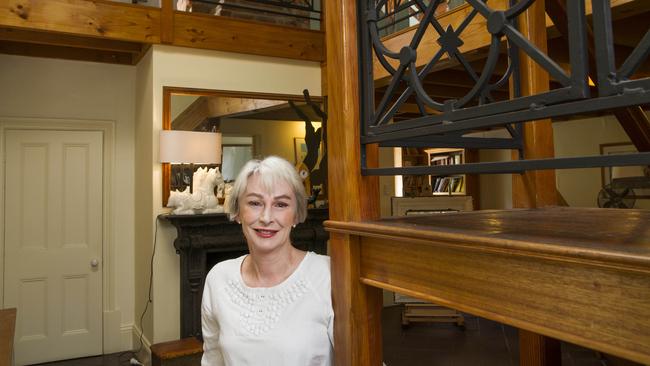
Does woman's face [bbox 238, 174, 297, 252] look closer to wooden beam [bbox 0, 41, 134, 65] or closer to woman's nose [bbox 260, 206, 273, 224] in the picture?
woman's nose [bbox 260, 206, 273, 224]

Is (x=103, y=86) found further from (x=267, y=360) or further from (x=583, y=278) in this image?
(x=583, y=278)

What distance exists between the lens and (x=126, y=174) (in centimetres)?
491

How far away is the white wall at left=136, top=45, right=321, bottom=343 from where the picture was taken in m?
4.22

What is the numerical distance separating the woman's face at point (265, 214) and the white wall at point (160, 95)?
2.96 m

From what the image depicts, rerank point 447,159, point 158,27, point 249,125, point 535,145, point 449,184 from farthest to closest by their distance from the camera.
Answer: point 449,184, point 447,159, point 249,125, point 158,27, point 535,145

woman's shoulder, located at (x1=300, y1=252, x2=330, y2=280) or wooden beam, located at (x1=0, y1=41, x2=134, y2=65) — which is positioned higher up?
wooden beam, located at (x1=0, y1=41, x2=134, y2=65)

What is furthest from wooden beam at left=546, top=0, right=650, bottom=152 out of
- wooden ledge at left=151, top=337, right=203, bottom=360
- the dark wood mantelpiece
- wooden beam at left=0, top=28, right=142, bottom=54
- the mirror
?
wooden beam at left=0, top=28, right=142, bottom=54

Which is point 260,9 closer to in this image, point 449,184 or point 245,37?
point 245,37

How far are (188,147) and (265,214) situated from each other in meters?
2.74

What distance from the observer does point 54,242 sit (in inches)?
183

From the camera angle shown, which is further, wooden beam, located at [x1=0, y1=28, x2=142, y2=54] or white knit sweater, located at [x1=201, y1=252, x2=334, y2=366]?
wooden beam, located at [x1=0, y1=28, x2=142, y2=54]

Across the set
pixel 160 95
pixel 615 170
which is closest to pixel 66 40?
pixel 160 95

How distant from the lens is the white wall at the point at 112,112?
4.59 meters

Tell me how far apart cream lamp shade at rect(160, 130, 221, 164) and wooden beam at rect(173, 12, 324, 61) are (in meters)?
0.89
